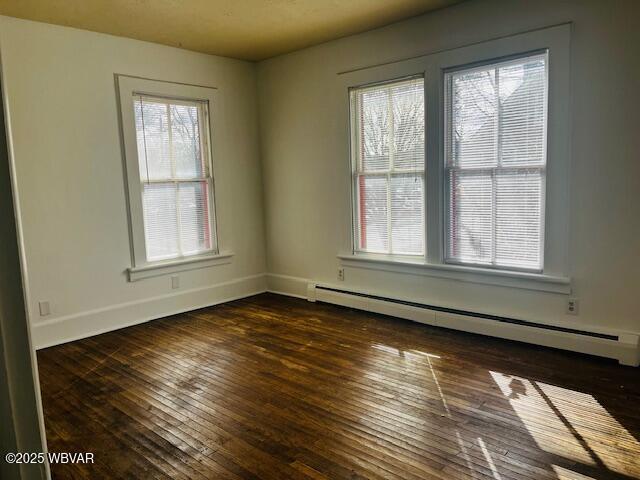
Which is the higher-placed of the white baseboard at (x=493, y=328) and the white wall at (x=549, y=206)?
the white wall at (x=549, y=206)

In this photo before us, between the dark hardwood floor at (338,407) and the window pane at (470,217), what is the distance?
71 cm

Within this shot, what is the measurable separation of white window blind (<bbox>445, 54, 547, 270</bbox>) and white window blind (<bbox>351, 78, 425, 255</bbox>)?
12.2 inches

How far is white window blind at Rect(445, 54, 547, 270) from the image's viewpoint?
3594 mm

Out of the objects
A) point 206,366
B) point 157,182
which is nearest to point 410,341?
point 206,366

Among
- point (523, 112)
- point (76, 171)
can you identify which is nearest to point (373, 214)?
point (523, 112)

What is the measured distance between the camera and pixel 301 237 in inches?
213

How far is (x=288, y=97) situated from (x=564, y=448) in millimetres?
4256

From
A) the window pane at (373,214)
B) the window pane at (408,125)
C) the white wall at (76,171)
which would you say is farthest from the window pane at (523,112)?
the white wall at (76,171)

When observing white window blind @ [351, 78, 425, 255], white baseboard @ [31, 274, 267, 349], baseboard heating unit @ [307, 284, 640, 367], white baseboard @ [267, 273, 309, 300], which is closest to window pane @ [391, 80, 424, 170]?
white window blind @ [351, 78, 425, 255]

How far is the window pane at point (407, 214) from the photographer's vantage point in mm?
4336

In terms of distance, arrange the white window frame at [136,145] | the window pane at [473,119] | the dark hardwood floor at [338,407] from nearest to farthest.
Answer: the dark hardwood floor at [338,407] < the window pane at [473,119] < the white window frame at [136,145]

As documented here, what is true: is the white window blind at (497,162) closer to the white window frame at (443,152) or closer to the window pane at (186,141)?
the white window frame at (443,152)

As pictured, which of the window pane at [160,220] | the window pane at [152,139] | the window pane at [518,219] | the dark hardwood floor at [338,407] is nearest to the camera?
the dark hardwood floor at [338,407]

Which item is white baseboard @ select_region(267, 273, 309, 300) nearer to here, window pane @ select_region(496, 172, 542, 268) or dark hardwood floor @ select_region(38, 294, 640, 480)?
dark hardwood floor @ select_region(38, 294, 640, 480)
